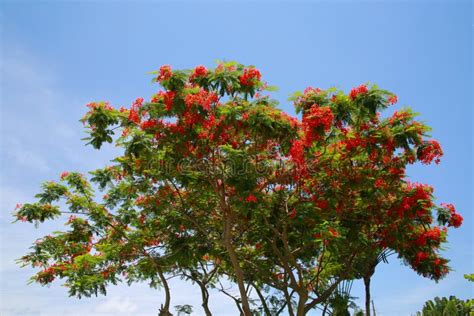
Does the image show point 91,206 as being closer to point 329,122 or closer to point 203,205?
point 203,205

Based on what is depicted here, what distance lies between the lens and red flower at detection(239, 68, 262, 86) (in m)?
12.7

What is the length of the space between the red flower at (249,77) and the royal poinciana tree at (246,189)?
0.03 meters

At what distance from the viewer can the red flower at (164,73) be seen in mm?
12201

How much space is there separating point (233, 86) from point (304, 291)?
7.14 meters

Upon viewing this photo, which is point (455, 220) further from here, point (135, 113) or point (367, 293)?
point (135, 113)

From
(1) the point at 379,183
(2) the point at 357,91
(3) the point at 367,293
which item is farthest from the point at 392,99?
(3) the point at 367,293

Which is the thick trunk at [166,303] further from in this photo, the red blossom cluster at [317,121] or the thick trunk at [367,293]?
A: the red blossom cluster at [317,121]

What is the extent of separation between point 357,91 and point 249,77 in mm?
2859

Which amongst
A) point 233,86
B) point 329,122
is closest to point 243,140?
point 233,86

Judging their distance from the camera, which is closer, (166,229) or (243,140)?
(243,140)

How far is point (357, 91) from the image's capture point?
1218 centimetres

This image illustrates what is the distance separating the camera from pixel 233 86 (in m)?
12.4

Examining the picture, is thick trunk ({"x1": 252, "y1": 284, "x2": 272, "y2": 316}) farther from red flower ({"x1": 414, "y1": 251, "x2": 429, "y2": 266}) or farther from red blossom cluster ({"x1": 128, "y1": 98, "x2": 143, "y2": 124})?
red blossom cluster ({"x1": 128, "y1": 98, "x2": 143, "y2": 124})

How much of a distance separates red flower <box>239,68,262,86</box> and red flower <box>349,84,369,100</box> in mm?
2549
